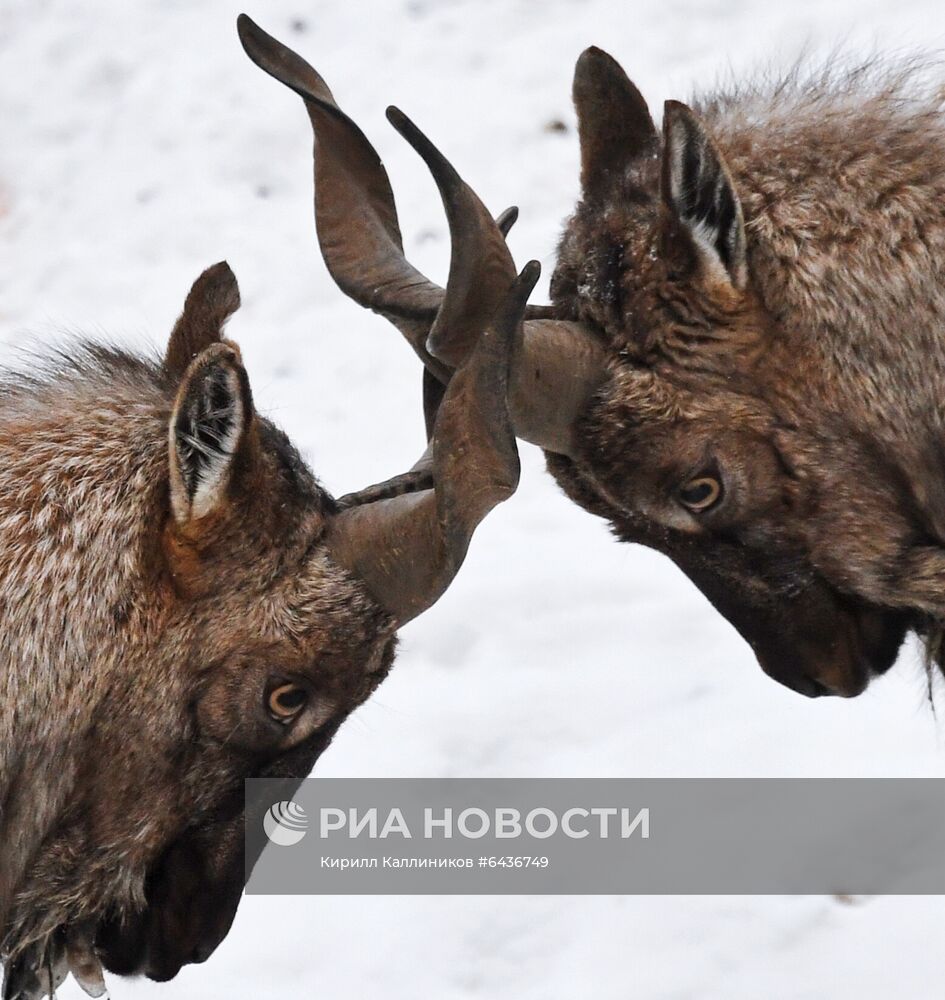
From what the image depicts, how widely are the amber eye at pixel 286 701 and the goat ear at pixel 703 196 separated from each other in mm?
1589

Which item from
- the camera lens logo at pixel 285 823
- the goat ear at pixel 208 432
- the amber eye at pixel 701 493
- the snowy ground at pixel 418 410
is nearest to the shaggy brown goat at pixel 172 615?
the goat ear at pixel 208 432

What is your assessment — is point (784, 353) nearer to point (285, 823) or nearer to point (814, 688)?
point (814, 688)

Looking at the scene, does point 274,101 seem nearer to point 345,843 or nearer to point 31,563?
point 345,843

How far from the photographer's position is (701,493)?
5.03 meters

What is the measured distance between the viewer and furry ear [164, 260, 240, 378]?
16.4 ft

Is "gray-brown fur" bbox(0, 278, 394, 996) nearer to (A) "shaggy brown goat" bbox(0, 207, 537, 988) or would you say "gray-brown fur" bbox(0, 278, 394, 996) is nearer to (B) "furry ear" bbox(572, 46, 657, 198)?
(A) "shaggy brown goat" bbox(0, 207, 537, 988)

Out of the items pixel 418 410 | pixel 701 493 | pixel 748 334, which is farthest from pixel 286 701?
pixel 418 410

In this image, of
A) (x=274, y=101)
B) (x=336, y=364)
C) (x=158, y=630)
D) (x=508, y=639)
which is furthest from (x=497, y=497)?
(x=274, y=101)

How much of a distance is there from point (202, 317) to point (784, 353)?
1626 mm

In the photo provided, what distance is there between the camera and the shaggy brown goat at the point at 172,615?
4.39 metres

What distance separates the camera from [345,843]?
6246mm

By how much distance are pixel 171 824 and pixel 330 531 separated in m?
0.86

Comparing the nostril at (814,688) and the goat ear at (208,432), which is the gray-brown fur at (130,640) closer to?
the goat ear at (208,432)

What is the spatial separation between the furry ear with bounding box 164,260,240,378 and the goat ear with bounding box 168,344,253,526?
24.6 inches
